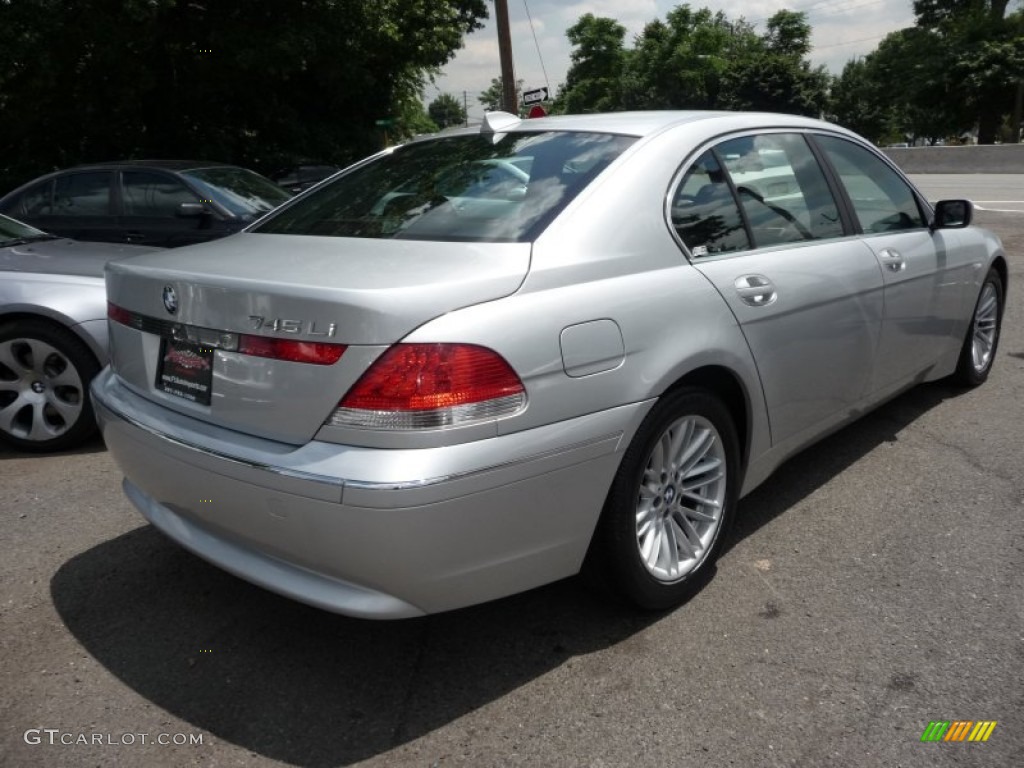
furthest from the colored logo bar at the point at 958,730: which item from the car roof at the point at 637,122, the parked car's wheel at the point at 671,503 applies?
the car roof at the point at 637,122

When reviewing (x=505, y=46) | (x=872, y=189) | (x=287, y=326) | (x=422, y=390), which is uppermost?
(x=505, y=46)

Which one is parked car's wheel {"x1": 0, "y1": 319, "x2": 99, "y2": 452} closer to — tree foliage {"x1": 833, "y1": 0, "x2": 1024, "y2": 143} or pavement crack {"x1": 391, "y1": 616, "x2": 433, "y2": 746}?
pavement crack {"x1": 391, "y1": 616, "x2": 433, "y2": 746}

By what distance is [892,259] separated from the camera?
155 inches

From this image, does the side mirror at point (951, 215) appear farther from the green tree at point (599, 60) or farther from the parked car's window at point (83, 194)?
the green tree at point (599, 60)

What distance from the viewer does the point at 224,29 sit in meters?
16.9

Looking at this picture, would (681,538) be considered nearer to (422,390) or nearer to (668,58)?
(422,390)

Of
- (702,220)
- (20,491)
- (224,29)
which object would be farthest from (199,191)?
(224,29)

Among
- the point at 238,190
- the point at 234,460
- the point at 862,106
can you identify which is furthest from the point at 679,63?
the point at 234,460

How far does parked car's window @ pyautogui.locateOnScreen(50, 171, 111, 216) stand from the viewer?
26.1 feet

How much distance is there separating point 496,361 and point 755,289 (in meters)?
1.22

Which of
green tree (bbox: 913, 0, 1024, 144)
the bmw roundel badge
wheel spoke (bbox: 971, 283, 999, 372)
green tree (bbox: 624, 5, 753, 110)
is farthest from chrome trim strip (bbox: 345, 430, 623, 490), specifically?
green tree (bbox: 624, 5, 753, 110)

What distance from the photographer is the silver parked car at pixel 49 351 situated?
4461mm

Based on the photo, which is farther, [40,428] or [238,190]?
[238,190]

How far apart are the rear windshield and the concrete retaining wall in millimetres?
26522
